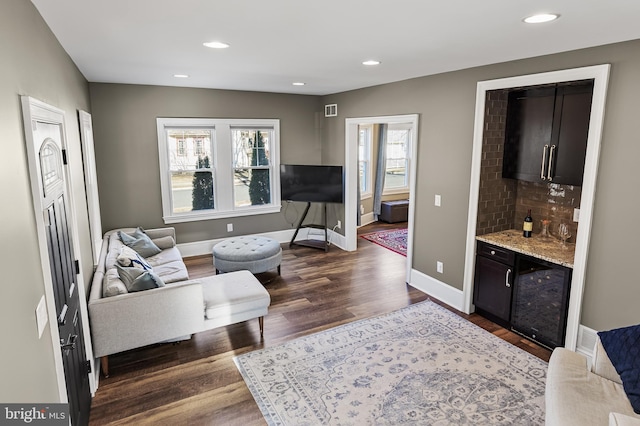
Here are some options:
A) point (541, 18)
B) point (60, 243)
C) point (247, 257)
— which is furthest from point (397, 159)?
point (60, 243)

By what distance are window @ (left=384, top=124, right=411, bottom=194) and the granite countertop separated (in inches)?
187

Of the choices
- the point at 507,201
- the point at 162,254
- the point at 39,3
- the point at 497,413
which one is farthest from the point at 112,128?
the point at 497,413

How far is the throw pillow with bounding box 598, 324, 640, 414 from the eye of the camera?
2143mm

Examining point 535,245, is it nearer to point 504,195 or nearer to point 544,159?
point 504,195

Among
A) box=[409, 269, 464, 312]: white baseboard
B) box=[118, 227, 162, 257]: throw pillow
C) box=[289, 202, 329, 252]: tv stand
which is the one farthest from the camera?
box=[289, 202, 329, 252]: tv stand

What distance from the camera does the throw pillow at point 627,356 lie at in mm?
2143

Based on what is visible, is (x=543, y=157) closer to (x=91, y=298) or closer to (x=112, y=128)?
(x=91, y=298)

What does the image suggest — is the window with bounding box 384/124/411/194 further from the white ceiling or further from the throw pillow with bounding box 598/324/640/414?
the throw pillow with bounding box 598/324/640/414

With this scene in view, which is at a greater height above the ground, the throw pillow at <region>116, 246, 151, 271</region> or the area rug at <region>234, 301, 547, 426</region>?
the throw pillow at <region>116, 246, 151, 271</region>

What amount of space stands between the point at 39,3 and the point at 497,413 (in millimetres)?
3783

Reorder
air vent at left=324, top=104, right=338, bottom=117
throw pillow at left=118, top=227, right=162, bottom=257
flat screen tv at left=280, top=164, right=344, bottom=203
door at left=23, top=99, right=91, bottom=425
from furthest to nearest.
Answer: air vent at left=324, top=104, right=338, bottom=117, flat screen tv at left=280, top=164, right=344, bottom=203, throw pillow at left=118, top=227, right=162, bottom=257, door at left=23, top=99, right=91, bottom=425

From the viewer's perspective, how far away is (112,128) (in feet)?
17.5

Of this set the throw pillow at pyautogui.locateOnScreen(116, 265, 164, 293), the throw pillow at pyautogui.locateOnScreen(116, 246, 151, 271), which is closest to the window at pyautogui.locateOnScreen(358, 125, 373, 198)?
the throw pillow at pyautogui.locateOnScreen(116, 246, 151, 271)

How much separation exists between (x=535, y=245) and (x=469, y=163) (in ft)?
3.44
